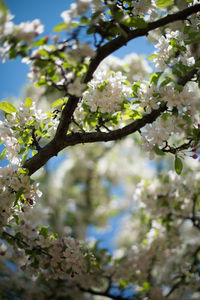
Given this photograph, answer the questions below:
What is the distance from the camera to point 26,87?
623 cm

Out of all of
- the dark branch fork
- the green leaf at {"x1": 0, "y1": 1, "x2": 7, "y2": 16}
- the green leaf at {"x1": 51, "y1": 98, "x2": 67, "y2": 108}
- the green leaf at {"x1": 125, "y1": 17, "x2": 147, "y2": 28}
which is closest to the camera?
the green leaf at {"x1": 0, "y1": 1, "x2": 7, "y2": 16}

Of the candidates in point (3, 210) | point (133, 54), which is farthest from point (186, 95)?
point (133, 54)

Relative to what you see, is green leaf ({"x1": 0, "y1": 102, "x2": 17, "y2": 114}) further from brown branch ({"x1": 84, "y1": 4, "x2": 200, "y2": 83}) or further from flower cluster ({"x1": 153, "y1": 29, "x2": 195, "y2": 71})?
flower cluster ({"x1": 153, "y1": 29, "x2": 195, "y2": 71})

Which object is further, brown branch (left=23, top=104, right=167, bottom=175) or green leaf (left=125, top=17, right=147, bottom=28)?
brown branch (left=23, top=104, right=167, bottom=175)

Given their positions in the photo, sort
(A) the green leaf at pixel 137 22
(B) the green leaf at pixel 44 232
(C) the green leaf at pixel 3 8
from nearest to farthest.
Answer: (C) the green leaf at pixel 3 8 → (A) the green leaf at pixel 137 22 → (B) the green leaf at pixel 44 232

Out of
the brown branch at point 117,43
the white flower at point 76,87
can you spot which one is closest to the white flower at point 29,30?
the white flower at point 76,87

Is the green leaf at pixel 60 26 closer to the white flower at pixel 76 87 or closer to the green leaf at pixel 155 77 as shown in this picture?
the white flower at pixel 76 87

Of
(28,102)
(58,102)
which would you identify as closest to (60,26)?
(58,102)

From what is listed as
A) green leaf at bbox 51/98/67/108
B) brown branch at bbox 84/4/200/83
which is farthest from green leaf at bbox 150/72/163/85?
green leaf at bbox 51/98/67/108

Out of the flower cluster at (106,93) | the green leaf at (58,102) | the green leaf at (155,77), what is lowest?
the green leaf at (58,102)

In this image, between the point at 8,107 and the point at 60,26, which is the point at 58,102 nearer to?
the point at 8,107

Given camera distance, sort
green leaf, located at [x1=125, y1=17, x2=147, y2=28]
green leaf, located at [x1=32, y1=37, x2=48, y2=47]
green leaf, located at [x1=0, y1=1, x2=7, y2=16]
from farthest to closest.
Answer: green leaf, located at [x1=125, y1=17, x2=147, y2=28]
green leaf, located at [x1=32, y1=37, x2=48, y2=47]
green leaf, located at [x1=0, y1=1, x2=7, y2=16]

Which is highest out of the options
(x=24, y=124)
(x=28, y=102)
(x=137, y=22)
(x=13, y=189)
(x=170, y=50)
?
(x=170, y=50)

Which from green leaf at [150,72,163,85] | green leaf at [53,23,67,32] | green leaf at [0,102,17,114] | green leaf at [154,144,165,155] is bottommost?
green leaf at [53,23,67,32]
